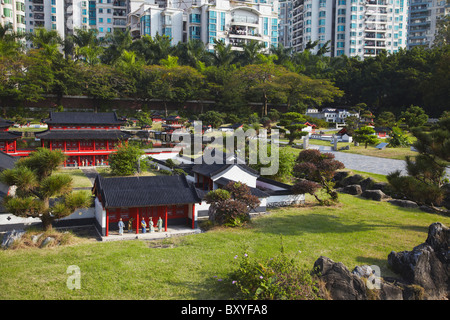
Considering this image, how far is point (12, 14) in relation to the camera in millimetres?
66625

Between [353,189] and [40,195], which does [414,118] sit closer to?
[353,189]

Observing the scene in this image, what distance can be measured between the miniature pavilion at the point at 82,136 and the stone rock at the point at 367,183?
21.5 m

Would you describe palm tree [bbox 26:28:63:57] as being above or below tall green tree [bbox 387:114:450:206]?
above

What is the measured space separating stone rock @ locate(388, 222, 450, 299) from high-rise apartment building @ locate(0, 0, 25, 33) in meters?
63.5

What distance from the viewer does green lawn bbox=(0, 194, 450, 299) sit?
11.3 metres

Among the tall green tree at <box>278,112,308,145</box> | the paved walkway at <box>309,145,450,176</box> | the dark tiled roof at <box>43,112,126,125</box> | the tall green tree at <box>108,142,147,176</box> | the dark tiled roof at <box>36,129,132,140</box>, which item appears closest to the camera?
the tall green tree at <box>108,142,147,176</box>

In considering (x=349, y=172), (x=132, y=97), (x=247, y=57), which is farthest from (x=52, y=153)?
(x=247, y=57)

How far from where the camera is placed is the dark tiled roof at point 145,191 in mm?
17328

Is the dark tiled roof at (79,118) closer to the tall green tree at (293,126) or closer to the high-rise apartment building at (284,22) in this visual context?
the tall green tree at (293,126)

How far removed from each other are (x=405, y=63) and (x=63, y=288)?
225 ft

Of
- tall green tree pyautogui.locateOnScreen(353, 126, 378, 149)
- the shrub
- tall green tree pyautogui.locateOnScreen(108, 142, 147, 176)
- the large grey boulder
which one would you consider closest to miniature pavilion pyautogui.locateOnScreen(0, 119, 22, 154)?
tall green tree pyautogui.locateOnScreen(108, 142, 147, 176)

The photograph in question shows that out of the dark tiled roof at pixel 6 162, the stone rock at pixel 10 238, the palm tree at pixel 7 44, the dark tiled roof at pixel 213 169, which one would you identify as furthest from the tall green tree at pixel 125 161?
the palm tree at pixel 7 44

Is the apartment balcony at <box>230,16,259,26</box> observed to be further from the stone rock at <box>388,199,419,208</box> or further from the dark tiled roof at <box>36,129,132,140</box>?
the stone rock at <box>388,199,419,208</box>

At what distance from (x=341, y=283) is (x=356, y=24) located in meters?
93.0
